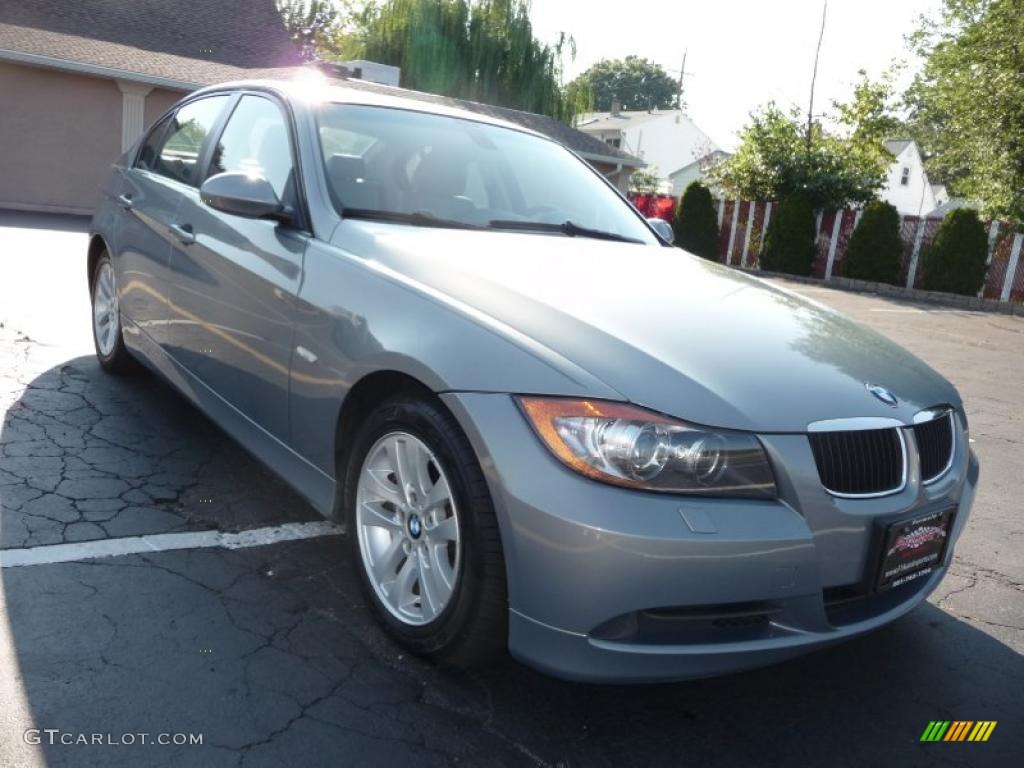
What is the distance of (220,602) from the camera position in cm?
296

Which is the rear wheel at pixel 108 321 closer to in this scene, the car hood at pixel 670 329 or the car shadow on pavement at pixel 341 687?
the car shadow on pavement at pixel 341 687

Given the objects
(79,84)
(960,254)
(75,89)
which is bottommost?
(960,254)

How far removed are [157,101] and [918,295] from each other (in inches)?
645

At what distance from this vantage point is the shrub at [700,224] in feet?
79.9

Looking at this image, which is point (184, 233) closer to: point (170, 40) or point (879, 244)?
point (879, 244)

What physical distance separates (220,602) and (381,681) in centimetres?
68

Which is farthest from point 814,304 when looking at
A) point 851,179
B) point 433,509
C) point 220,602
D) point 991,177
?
point 991,177

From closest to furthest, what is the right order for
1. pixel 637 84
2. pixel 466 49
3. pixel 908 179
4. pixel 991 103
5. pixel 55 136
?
pixel 55 136, pixel 991 103, pixel 466 49, pixel 908 179, pixel 637 84

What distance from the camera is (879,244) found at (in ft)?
67.1

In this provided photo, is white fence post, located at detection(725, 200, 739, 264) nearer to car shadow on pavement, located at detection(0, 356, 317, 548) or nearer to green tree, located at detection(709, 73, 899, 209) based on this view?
Result: green tree, located at detection(709, 73, 899, 209)

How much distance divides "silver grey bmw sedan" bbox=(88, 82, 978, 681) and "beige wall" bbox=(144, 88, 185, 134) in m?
16.8

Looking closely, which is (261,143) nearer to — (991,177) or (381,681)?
(381,681)

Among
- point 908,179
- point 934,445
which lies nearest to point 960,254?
point 934,445

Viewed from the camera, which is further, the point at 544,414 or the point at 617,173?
the point at 617,173
